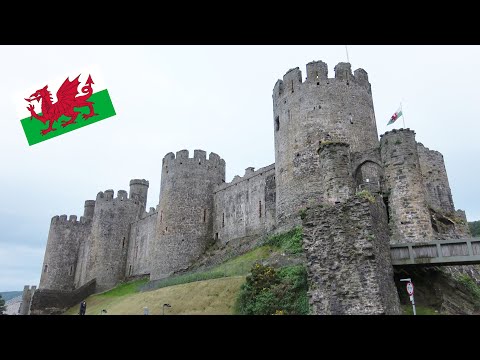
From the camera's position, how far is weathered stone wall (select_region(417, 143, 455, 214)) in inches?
1093

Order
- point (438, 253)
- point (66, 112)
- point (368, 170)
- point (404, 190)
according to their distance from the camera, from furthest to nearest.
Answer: point (368, 170)
point (404, 190)
point (438, 253)
point (66, 112)

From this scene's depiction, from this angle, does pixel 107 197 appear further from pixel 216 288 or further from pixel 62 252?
pixel 216 288

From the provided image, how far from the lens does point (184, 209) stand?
123 ft

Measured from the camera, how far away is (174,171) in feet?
127

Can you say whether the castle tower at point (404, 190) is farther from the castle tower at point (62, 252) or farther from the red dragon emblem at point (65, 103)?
the castle tower at point (62, 252)

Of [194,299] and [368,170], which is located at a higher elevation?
[368,170]

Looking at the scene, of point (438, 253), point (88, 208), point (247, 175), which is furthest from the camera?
point (88, 208)

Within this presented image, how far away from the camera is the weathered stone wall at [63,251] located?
5172 centimetres

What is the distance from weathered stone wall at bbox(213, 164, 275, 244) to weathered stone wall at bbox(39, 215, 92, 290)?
23.6m

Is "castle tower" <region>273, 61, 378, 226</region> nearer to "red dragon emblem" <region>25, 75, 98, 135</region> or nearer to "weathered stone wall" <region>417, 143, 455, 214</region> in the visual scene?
"weathered stone wall" <region>417, 143, 455, 214</region>

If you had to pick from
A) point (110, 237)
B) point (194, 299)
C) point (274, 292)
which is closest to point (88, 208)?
point (110, 237)

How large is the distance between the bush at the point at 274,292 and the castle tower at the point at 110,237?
1164 inches

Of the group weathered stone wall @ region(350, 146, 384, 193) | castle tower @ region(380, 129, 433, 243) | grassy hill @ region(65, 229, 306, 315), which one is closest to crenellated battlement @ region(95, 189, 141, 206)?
grassy hill @ region(65, 229, 306, 315)

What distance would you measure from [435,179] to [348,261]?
17.5 metres
